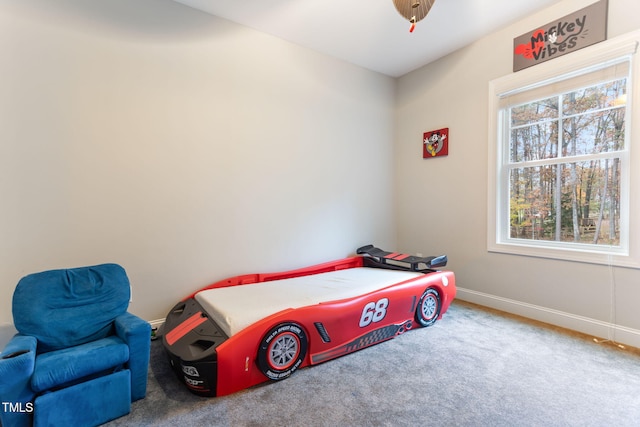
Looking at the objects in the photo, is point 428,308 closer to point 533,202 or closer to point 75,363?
point 533,202

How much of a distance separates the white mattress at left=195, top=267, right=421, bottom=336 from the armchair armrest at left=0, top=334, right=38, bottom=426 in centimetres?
91

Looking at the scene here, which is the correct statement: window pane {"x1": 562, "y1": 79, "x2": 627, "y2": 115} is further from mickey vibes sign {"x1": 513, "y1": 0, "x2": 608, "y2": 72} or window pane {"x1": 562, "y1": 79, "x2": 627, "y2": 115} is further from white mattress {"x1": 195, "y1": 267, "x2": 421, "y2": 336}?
white mattress {"x1": 195, "y1": 267, "x2": 421, "y2": 336}

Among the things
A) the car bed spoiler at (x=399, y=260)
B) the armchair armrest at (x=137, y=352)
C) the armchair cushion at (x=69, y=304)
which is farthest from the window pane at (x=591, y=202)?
the armchair cushion at (x=69, y=304)

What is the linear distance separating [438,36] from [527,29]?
806mm

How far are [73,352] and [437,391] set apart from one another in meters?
2.02

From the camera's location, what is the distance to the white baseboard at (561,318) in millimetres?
2346

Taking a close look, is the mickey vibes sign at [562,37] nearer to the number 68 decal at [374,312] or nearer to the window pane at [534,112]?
the window pane at [534,112]

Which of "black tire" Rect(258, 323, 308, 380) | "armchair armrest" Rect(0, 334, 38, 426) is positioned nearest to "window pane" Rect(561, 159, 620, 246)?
"black tire" Rect(258, 323, 308, 380)

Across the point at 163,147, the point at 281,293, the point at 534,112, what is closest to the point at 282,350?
the point at 281,293

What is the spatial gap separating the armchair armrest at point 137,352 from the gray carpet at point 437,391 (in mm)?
85

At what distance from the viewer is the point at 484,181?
324 centimetres

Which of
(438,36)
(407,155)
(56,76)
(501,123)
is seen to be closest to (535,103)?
(501,123)

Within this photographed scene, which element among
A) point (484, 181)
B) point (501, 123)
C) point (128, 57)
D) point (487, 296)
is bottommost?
point (487, 296)

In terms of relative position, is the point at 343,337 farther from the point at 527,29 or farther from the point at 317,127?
the point at 527,29
